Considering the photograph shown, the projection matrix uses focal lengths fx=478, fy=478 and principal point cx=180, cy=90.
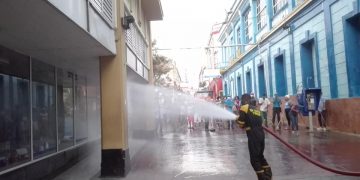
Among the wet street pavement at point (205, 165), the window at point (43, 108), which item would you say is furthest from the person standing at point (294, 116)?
the window at point (43, 108)

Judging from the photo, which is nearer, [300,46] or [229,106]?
[300,46]

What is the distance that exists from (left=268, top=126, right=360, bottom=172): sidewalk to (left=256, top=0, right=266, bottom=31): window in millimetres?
11594

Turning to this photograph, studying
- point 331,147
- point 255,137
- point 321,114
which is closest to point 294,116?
point 321,114

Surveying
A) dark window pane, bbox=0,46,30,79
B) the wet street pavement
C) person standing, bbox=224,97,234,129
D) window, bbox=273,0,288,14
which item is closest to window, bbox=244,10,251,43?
window, bbox=273,0,288,14

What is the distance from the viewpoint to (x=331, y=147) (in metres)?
12.9

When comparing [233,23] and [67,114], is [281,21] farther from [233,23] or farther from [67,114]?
[233,23]

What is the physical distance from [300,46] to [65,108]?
39.4 feet

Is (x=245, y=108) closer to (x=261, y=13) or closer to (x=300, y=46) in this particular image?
(x=300, y=46)

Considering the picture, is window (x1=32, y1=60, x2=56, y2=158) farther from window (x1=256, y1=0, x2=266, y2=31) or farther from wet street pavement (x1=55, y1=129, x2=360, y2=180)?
window (x1=256, y1=0, x2=266, y2=31)

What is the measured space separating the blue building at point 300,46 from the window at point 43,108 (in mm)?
9557

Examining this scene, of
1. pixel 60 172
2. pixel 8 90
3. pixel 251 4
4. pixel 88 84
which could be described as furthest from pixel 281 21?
pixel 8 90

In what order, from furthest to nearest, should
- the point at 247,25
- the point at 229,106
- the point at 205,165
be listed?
the point at 247,25 < the point at 229,106 < the point at 205,165

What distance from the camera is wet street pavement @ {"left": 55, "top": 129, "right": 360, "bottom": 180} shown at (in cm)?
959

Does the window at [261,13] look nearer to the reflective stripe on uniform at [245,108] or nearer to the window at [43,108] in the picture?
the window at [43,108]
